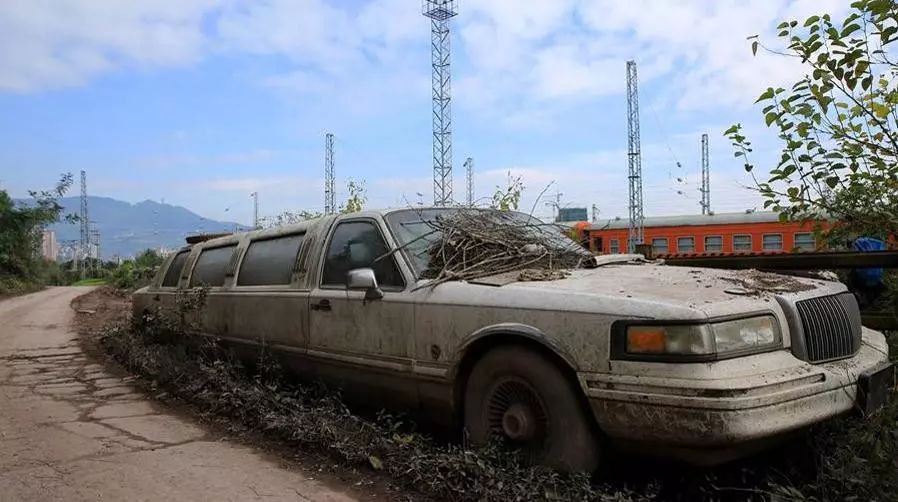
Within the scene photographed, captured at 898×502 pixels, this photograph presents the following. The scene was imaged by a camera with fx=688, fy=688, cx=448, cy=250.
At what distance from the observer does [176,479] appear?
410 cm

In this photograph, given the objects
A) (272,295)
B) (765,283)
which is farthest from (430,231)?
(765,283)

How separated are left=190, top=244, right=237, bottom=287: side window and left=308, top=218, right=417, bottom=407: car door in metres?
1.91

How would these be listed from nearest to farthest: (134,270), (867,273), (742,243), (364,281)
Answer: (364,281) → (867,273) → (742,243) → (134,270)

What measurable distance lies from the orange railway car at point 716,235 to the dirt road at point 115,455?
11202 millimetres

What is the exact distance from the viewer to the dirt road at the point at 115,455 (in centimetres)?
390

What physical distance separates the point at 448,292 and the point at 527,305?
25.1 inches

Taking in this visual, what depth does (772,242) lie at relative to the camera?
647 inches

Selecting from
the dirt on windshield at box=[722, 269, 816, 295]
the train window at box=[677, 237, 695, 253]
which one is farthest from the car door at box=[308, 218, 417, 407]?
the train window at box=[677, 237, 695, 253]

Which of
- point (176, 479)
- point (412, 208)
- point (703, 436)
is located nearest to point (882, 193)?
point (703, 436)

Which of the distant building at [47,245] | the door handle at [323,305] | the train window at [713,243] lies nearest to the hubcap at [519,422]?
the door handle at [323,305]

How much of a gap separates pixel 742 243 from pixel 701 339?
15.0 meters

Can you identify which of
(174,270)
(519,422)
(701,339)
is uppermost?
(174,270)

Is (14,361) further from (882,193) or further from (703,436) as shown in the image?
(882,193)

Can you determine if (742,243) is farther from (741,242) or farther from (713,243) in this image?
(713,243)
